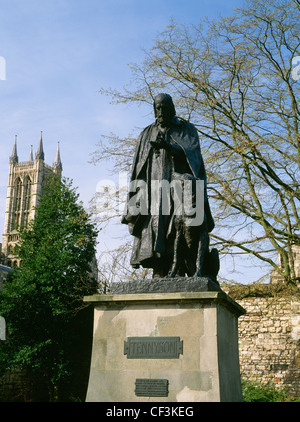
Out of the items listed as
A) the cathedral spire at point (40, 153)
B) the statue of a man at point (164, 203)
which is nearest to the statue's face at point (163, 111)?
the statue of a man at point (164, 203)

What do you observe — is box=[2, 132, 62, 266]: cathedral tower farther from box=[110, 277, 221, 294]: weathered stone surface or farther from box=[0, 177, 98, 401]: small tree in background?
box=[110, 277, 221, 294]: weathered stone surface

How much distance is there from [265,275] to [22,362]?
11110 mm

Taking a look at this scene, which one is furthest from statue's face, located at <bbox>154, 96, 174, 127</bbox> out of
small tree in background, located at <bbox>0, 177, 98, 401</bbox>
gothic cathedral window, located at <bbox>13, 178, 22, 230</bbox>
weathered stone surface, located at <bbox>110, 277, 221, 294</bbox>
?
gothic cathedral window, located at <bbox>13, 178, 22, 230</bbox>

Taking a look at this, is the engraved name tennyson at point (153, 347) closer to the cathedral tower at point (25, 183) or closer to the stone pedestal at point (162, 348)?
the stone pedestal at point (162, 348)

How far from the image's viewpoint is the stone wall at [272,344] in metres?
16.1

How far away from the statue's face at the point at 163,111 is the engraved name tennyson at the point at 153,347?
2.60m

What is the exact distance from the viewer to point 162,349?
5047 millimetres

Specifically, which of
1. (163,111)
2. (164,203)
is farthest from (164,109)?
(164,203)

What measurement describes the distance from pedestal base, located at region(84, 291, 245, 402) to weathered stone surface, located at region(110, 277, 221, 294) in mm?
172

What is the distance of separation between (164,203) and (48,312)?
16.4 metres

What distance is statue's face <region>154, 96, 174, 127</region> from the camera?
6.08 metres

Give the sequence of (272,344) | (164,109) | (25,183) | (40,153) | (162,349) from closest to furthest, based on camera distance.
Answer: (162,349), (164,109), (272,344), (40,153), (25,183)

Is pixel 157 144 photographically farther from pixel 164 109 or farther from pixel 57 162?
pixel 57 162

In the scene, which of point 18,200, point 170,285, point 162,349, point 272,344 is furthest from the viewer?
point 18,200
